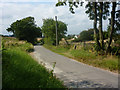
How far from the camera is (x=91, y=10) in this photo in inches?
501

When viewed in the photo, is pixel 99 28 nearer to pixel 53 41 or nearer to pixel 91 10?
pixel 91 10

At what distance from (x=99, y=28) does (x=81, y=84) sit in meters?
8.02

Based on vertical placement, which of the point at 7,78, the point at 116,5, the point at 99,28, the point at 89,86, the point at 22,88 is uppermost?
the point at 116,5

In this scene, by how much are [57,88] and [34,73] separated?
1045 mm

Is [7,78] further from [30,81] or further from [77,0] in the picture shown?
[77,0]

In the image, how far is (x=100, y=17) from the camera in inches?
454

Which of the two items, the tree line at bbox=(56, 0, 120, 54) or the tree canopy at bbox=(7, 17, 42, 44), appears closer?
the tree canopy at bbox=(7, 17, 42, 44)

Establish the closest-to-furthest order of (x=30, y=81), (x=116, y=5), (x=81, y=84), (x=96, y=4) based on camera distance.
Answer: (x=30, y=81), (x=81, y=84), (x=116, y=5), (x=96, y=4)

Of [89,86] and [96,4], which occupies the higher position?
[96,4]

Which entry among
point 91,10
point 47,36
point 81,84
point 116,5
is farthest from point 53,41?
point 81,84

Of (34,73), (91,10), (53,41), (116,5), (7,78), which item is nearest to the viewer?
(7,78)

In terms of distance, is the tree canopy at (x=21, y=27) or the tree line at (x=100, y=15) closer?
the tree canopy at (x=21, y=27)

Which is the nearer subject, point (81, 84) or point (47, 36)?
point (81, 84)

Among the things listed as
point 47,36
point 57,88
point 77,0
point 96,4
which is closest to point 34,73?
point 57,88
